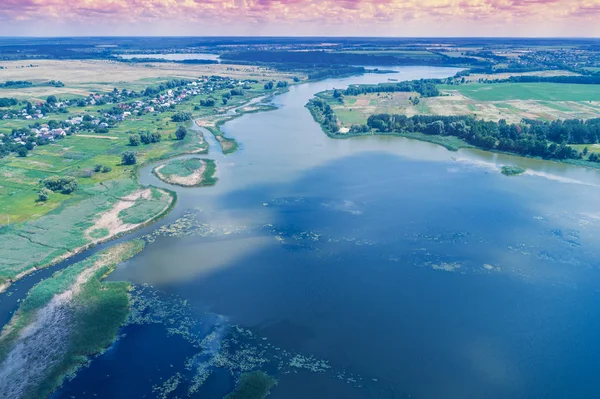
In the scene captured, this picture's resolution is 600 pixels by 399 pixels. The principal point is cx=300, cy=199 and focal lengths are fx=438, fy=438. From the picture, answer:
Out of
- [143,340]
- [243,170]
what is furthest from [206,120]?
[143,340]

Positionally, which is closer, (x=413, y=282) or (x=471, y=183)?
(x=413, y=282)

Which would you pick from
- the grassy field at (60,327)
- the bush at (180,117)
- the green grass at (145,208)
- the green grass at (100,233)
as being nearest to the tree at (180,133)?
the bush at (180,117)

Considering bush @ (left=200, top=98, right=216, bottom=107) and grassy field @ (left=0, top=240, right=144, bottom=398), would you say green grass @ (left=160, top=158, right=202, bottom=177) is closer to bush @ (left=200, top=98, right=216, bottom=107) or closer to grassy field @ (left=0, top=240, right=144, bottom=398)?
grassy field @ (left=0, top=240, right=144, bottom=398)

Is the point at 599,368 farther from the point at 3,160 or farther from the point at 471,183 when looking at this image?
the point at 3,160

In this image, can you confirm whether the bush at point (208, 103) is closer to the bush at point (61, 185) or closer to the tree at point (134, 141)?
the tree at point (134, 141)

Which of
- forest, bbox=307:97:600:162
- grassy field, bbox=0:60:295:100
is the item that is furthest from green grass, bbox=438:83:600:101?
grassy field, bbox=0:60:295:100

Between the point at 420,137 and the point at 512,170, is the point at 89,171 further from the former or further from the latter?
the point at 512,170

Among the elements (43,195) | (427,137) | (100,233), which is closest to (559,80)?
(427,137)
